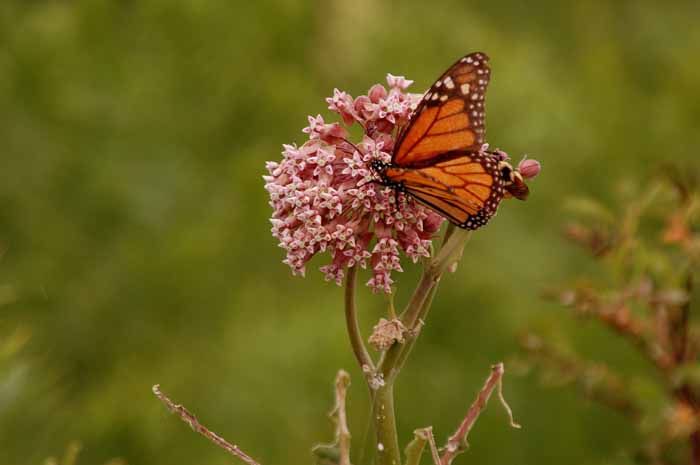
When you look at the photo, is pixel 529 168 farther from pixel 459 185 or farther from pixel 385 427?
pixel 385 427

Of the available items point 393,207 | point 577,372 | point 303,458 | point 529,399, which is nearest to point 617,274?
point 577,372

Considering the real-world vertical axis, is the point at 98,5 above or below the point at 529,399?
above

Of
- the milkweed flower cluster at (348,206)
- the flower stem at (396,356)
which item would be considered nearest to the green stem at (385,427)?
the flower stem at (396,356)

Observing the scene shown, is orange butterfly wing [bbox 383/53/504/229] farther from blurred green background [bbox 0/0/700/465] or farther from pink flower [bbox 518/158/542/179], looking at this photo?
blurred green background [bbox 0/0/700/465]

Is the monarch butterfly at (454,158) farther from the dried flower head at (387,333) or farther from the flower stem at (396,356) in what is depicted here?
the dried flower head at (387,333)

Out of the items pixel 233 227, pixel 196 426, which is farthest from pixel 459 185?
pixel 233 227

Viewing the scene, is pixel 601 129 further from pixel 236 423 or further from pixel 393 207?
pixel 393 207
